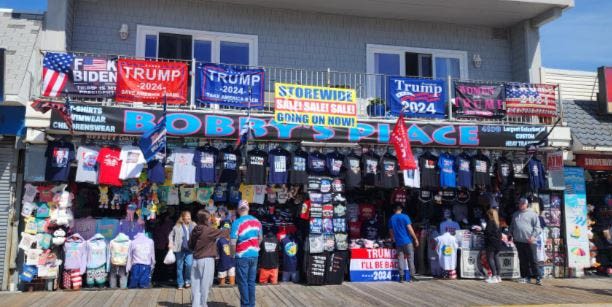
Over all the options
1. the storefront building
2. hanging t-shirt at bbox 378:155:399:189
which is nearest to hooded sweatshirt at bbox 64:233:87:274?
the storefront building

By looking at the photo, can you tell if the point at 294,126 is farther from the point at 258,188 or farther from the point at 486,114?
the point at 486,114

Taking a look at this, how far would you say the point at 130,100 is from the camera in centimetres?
1048

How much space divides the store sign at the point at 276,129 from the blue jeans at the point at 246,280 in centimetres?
355

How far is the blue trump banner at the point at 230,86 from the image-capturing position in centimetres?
1091

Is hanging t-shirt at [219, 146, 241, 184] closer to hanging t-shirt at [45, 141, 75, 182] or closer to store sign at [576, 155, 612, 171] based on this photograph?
hanging t-shirt at [45, 141, 75, 182]

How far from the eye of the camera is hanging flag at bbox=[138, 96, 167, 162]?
9578 millimetres

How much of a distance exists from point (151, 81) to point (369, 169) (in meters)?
5.22

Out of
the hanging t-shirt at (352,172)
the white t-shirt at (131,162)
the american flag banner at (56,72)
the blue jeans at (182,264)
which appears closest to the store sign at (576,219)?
the hanging t-shirt at (352,172)

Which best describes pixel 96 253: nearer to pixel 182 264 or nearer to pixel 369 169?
pixel 182 264

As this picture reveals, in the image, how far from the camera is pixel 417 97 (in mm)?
12156

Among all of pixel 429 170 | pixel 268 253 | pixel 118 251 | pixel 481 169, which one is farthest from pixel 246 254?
pixel 481 169

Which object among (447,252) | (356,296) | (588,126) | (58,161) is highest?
(588,126)

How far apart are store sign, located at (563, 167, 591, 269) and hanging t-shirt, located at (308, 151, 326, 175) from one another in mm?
6632

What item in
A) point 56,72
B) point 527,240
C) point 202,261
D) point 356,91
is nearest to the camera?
point 202,261
